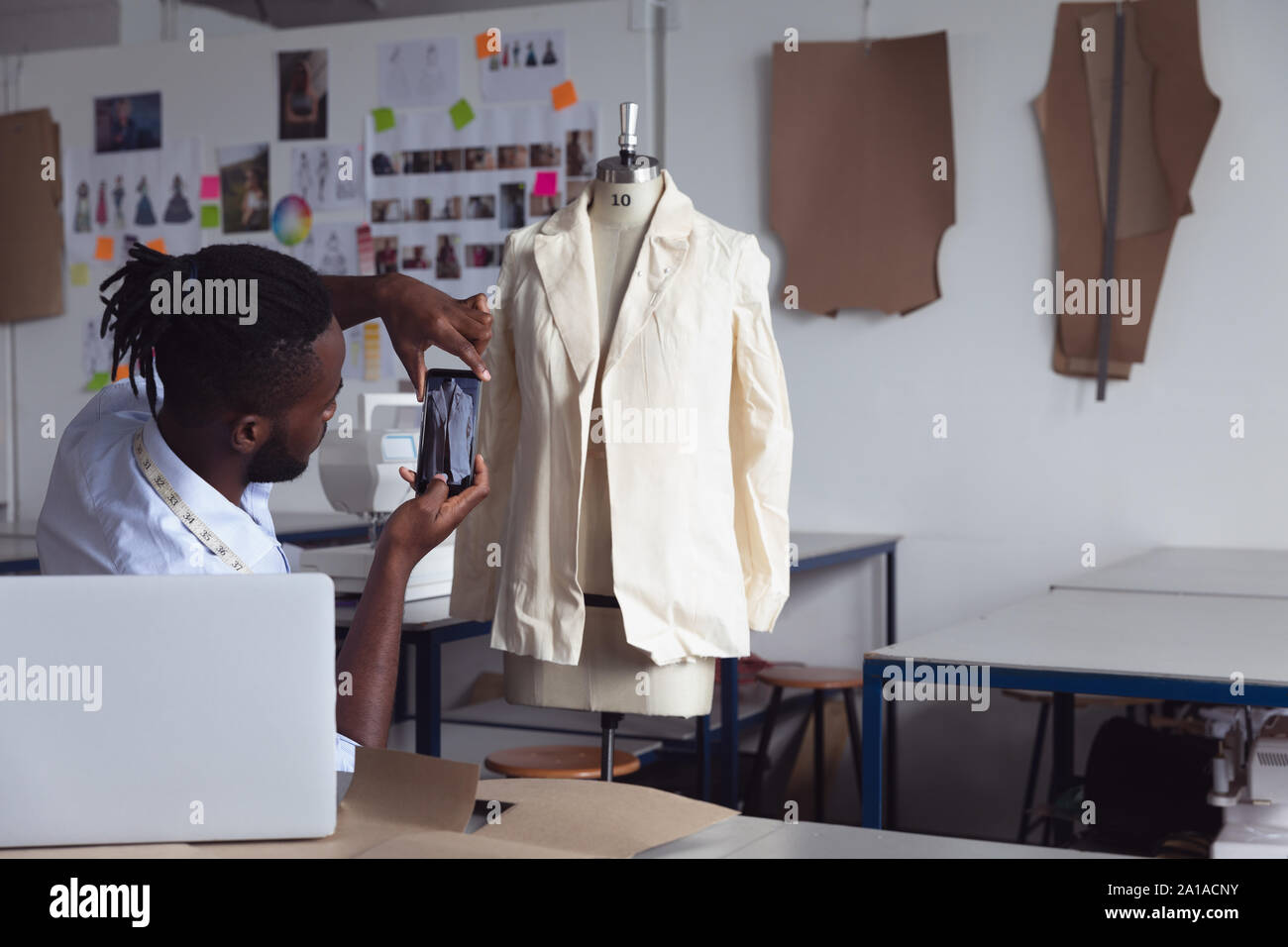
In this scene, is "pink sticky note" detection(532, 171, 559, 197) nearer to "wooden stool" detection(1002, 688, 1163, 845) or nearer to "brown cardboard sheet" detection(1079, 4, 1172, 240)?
"brown cardboard sheet" detection(1079, 4, 1172, 240)

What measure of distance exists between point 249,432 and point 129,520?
112 millimetres

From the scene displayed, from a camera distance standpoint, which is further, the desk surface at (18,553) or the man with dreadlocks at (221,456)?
the desk surface at (18,553)

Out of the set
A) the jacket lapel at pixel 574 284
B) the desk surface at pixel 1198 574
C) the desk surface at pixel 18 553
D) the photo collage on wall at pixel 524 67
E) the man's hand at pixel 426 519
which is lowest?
the desk surface at pixel 1198 574

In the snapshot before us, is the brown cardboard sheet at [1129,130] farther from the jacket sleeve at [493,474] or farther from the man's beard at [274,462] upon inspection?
the man's beard at [274,462]

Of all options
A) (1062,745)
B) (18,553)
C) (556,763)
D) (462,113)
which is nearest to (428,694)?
(556,763)

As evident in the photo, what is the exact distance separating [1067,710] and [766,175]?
5.48ft

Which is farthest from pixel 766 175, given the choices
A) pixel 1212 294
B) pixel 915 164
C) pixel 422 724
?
pixel 422 724

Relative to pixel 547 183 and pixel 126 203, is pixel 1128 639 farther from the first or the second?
pixel 126 203

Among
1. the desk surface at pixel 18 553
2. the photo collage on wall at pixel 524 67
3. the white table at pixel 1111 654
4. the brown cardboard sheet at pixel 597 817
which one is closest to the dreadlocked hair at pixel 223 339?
the brown cardboard sheet at pixel 597 817

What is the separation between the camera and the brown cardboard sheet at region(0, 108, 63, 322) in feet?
15.5

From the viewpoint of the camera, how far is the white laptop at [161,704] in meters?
0.83

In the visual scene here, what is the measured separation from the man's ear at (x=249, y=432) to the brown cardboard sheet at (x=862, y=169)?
288cm

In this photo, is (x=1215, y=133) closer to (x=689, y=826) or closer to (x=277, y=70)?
(x=277, y=70)

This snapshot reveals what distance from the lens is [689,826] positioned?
922 millimetres
